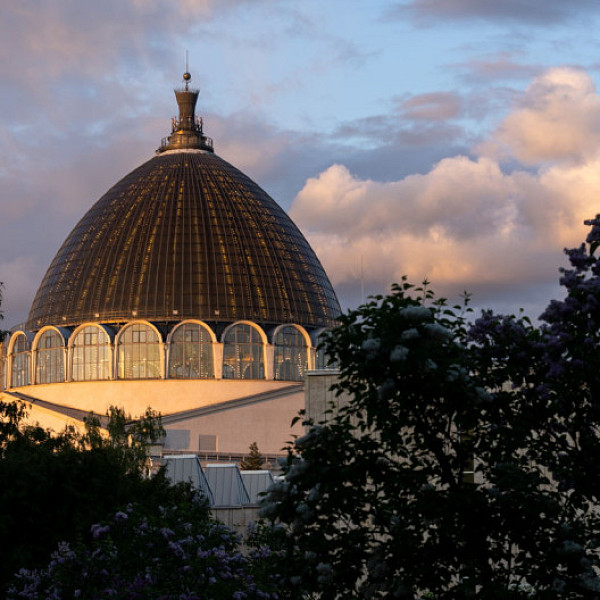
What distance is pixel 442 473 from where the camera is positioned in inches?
742

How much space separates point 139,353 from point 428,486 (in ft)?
232

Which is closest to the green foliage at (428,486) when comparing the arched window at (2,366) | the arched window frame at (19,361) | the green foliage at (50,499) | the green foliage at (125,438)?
the green foliage at (50,499)

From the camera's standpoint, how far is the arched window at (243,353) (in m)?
88.4

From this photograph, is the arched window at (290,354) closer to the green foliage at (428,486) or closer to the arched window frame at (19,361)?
the arched window frame at (19,361)

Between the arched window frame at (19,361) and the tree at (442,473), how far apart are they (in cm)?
7597

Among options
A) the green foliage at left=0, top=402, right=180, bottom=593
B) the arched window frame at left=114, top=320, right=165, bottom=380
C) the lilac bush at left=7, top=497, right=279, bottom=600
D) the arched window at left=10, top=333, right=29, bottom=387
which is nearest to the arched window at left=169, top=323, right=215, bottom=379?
the arched window frame at left=114, top=320, right=165, bottom=380

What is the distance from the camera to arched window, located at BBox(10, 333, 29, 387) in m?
93.6

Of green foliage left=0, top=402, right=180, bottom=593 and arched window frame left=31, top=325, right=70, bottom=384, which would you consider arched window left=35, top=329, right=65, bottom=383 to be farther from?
green foliage left=0, top=402, right=180, bottom=593

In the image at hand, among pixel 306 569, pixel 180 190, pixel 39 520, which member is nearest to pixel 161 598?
pixel 306 569

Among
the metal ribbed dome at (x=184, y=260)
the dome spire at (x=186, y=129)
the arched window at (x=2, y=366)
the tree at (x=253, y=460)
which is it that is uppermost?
the dome spire at (x=186, y=129)

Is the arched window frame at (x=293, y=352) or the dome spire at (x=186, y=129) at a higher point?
the dome spire at (x=186, y=129)

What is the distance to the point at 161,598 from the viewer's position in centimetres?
2202

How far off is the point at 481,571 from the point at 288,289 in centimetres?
7510

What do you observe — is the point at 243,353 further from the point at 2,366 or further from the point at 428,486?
the point at 428,486
